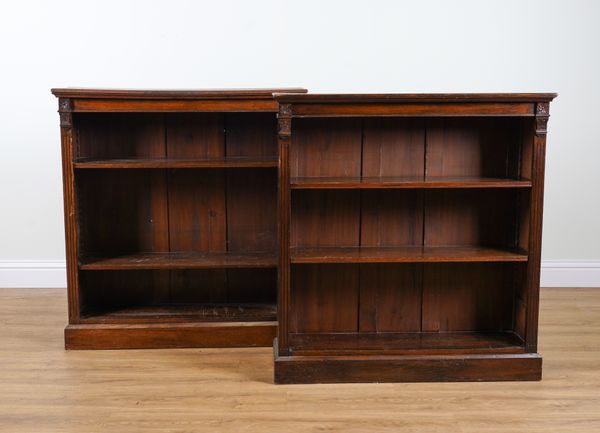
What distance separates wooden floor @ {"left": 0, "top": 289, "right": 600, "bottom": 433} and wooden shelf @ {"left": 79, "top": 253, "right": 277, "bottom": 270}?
0.38 meters

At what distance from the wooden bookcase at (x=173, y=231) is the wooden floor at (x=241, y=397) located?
0.40 feet

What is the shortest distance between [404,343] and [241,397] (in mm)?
714

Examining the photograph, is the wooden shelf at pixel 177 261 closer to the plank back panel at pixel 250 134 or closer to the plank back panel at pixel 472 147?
the plank back panel at pixel 250 134

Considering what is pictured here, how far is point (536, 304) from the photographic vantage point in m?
2.92

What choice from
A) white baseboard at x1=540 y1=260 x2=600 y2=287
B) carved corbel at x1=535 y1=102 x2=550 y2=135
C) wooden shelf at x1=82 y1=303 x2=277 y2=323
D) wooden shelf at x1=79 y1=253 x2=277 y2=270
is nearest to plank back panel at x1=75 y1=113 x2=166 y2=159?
wooden shelf at x1=79 y1=253 x2=277 y2=270

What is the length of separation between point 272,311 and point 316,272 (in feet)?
1.46

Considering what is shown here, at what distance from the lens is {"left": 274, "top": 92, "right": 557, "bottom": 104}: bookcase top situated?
2.74 metres

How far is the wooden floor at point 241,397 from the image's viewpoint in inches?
98.5

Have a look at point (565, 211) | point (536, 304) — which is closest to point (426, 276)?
point (536, 304)

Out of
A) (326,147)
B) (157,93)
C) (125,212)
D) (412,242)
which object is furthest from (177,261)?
(412,242)

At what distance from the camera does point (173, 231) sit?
3545 millimetres

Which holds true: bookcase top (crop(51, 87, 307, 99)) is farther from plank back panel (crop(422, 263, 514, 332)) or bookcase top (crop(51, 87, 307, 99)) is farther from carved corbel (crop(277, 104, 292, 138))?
plank back panel (crop(422, 263, 514, 332))

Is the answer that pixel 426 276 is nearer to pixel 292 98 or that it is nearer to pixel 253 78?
pixel 292 98

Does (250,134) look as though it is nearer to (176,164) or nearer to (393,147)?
(176,164)
